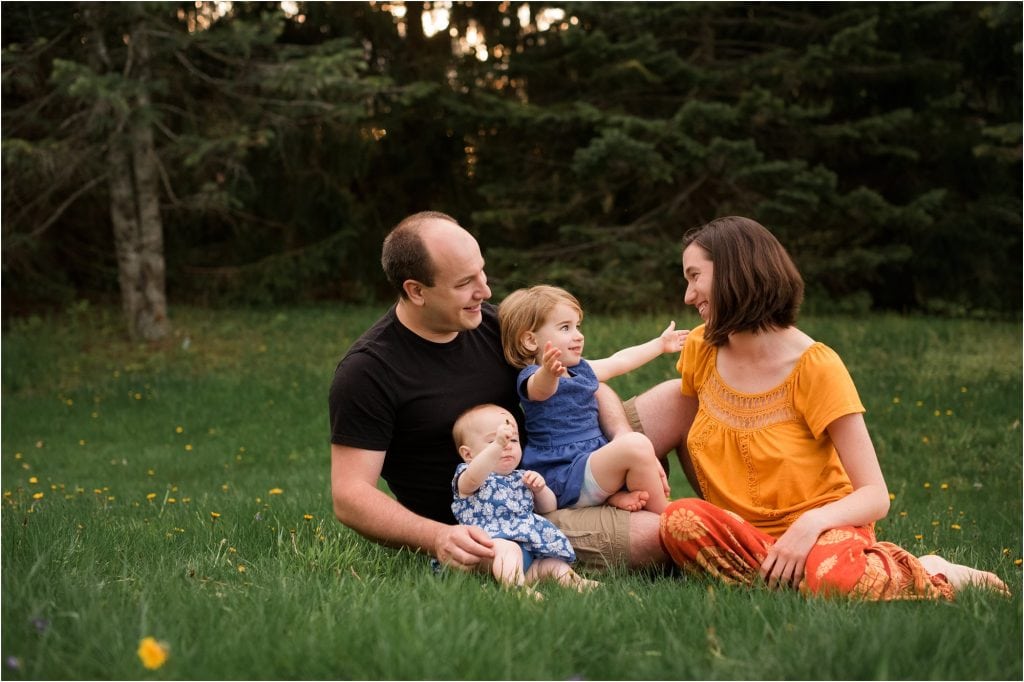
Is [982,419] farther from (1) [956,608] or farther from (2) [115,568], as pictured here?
(2) [115,568]

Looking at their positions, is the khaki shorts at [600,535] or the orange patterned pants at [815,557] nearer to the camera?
the orange patterned pants at [815,557]

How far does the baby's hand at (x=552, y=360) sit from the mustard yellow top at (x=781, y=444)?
2.29 feet

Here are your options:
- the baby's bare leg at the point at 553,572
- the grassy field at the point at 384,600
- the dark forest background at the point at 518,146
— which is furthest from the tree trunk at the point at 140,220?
the baby's bare leg at the point at 553,572

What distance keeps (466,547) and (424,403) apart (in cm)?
62

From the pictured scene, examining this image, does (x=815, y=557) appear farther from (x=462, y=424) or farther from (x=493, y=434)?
(x=462, y=424)

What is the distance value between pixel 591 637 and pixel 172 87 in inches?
473

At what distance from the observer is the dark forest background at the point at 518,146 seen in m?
12.1

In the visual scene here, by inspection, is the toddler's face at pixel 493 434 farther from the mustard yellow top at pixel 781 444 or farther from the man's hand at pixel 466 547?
the mustard yellow top at pixel 781 444

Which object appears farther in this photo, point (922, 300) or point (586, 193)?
point (922, 300)

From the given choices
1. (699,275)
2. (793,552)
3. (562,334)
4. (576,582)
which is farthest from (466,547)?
(699,275)

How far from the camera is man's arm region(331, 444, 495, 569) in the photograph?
3.55 meters

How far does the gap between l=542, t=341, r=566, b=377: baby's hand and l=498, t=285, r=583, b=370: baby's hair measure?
15.0 inches

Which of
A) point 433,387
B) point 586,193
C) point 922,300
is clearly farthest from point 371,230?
point 433,387

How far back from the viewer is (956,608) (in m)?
2.89
